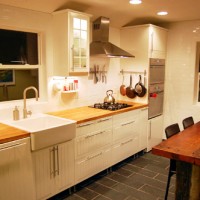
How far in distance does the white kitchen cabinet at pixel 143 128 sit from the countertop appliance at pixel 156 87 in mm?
168

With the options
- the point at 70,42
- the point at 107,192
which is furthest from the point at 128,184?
the point at 70,42

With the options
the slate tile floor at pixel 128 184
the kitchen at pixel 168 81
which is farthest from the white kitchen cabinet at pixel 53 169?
the kitchen at pixel 168 81


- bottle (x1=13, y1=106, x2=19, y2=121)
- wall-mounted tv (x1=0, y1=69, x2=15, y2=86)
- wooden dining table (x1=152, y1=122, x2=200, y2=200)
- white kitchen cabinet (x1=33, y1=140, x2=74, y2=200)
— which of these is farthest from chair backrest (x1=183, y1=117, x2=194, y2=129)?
wall-mounted tv (x1=0, y1=69, x2=15, y2=86)

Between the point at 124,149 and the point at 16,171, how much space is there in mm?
1846

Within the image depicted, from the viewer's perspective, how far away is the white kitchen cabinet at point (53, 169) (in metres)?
2.42

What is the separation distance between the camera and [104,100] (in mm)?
3895

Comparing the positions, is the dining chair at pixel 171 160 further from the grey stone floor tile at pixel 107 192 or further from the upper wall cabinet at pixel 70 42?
the upper wall cabinet at pixel 70 42

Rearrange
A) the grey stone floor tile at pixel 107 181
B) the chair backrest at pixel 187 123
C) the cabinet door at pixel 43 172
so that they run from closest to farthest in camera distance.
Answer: the cabinet door at pixel 43 172, the chair backrest at pixel 187 123, the grey stone floor tile at pixel 107 181

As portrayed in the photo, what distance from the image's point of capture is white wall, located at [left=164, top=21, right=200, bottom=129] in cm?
413

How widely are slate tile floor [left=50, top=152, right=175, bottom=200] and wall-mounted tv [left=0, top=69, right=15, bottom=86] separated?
153 centimetres

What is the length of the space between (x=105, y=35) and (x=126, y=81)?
3.49 ft

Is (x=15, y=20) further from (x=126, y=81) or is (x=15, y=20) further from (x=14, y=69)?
(x=126, y=81)

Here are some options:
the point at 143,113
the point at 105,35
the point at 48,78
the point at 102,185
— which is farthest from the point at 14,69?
the point at 143,113

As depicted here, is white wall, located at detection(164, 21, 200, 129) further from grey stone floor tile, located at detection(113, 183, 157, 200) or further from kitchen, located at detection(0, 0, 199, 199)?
grey stone floor tile, located at detection(113, 183, 157, 200)
